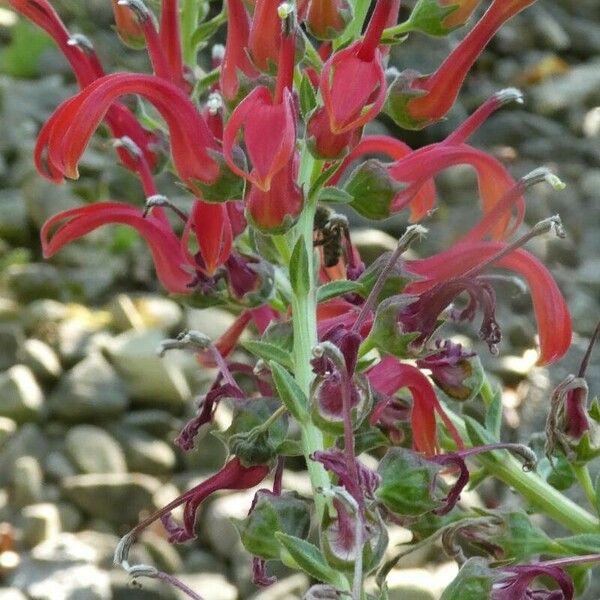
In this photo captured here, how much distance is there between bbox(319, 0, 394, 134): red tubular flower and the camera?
38 centimetres

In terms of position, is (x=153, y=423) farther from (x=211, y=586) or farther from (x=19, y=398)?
(x=211, y=586)

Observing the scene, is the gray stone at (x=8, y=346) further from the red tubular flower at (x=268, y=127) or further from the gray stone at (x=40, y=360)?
the red tubular flower at (x=268, y=127)

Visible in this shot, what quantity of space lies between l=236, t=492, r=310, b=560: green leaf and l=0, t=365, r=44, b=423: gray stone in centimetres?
132

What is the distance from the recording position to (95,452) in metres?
1.61

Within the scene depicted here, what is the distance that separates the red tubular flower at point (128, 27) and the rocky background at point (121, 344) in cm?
68

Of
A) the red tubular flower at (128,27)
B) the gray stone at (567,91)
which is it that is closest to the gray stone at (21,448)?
the red tubular flower at (128,27)

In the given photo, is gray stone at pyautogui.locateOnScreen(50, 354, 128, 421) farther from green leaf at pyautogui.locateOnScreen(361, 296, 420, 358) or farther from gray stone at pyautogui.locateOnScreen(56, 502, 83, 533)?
green leaf at pyautogui.locateOnScreen(361, 296, 420, 358)

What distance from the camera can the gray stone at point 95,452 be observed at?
1604 millimetres

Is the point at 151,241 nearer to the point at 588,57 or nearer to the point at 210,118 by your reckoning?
the point at 210,118

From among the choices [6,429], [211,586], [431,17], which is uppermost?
[431,17]

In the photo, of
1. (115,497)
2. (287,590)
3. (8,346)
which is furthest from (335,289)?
(8,346)

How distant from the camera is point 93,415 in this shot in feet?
5.56

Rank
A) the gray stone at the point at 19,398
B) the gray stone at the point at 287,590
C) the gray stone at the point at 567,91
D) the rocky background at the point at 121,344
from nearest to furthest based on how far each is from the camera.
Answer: the gray stone at the point at 287,590, the rocky background at the point at 121,344, the gray stone at the point at 19,398, the gray stone at the point at 567,91

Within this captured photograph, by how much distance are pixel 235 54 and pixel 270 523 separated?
7.3 inches
